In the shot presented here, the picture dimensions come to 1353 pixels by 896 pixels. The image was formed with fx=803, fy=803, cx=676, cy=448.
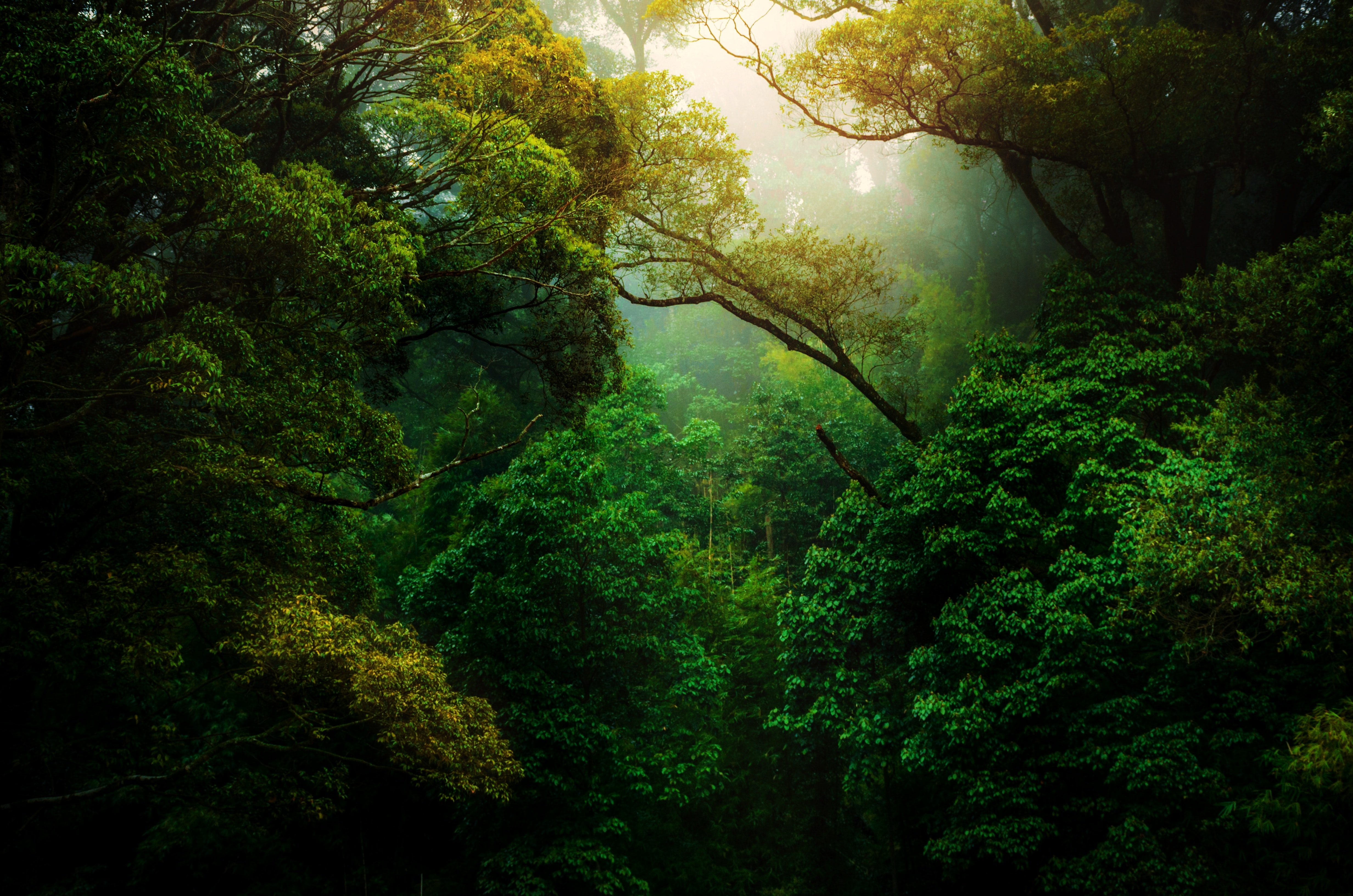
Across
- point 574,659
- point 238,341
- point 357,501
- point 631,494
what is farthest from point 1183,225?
point 238,341

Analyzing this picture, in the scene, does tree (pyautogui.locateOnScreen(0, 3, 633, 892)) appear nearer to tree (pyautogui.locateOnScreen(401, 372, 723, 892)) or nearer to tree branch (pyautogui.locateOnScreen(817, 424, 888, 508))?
tree (pyautogui.locateOnScreen(401, 372, 723, 892))

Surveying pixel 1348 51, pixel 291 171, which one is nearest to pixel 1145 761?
pixel 1348 51

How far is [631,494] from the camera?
15750 millimetres

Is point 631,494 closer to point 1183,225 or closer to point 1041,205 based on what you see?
point 1041,205

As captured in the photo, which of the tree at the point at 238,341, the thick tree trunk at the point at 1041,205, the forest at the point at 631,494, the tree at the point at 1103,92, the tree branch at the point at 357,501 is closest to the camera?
the tree at the point at 238,341

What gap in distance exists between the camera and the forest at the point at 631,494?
24.9ft

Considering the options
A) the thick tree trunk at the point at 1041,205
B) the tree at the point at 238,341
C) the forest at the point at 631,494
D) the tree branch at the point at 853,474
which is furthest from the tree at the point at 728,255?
the thick tree trunk at the point at 1041,205

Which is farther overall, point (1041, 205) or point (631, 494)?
point (631, 494)

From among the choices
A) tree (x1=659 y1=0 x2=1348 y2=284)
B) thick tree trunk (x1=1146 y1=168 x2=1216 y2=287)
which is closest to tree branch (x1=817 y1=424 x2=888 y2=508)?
tree (x1=659 y1=0 x2=1348 y2=284)

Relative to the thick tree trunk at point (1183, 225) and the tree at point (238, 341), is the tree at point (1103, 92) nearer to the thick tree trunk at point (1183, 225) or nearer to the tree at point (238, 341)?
the thick tree trunk at point (1183, 225)

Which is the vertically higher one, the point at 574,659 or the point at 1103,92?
the point at 1103,92

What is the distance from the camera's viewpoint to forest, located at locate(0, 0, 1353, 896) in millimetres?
7590

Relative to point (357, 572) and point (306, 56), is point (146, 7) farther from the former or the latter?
point (357, 572)

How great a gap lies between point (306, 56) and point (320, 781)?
28.8 ft
